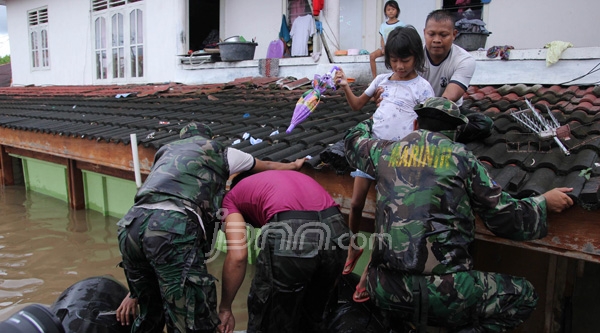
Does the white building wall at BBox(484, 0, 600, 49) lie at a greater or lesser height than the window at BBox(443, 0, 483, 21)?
lesser

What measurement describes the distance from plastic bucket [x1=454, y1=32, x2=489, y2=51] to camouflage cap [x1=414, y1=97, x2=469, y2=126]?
Result: 16.3ft

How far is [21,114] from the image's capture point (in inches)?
335

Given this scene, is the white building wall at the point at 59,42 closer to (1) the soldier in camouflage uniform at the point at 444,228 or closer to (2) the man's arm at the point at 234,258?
(2) the man's arm at the point at 234,258

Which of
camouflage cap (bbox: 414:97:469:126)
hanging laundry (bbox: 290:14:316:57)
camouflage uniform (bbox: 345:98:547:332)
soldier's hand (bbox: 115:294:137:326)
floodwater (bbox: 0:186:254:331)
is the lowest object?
floodwater (bbox: 0:186:254:331)

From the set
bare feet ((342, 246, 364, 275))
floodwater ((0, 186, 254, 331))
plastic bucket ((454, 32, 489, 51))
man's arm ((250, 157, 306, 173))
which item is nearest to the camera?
bare feet ((342, 246, 364, 275))

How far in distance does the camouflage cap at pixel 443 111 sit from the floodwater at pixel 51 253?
130 inches

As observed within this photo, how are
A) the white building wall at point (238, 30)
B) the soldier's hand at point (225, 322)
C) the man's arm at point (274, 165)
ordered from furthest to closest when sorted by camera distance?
the white building wall at point (238, 30), the man's arm at point (274, 165), the soldier's hand at point (225, 322)

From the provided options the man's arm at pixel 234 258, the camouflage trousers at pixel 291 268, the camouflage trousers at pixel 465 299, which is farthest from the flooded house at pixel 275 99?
the man's arm at pixel 234 258

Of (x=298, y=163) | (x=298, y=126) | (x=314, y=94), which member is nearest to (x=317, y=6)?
(x=298, y=126)

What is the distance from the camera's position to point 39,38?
49.0ft

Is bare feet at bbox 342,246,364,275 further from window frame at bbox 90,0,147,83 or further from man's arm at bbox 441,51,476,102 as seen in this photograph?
window frame at bbox 90,0,147,83

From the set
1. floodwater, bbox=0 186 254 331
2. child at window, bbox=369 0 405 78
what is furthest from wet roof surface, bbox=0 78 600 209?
floodwater, bbox=0 186 254 331

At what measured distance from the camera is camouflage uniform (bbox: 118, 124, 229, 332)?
9.39ft

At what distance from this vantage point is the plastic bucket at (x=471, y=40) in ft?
23.2
